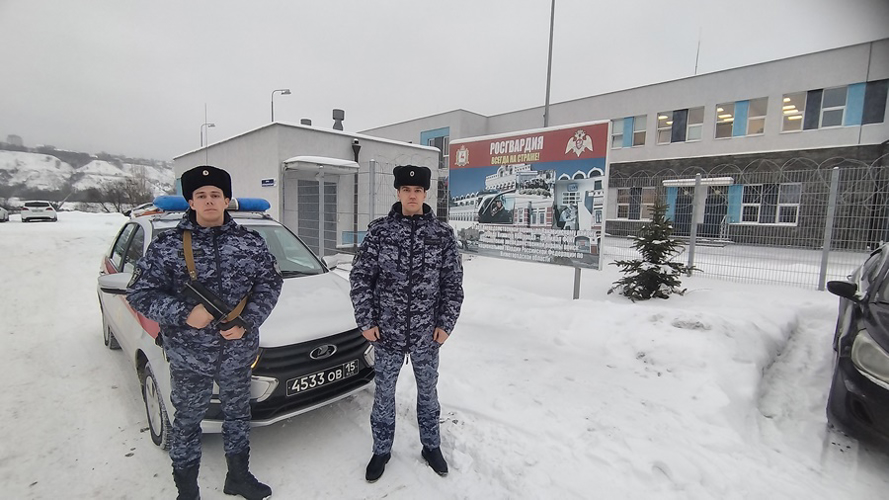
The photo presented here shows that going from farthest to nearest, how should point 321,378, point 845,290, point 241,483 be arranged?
1. point 845,290
2. point 321,378
3. point 241,483

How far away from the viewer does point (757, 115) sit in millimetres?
18922

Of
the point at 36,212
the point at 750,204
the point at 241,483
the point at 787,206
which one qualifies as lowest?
the point at 241,483

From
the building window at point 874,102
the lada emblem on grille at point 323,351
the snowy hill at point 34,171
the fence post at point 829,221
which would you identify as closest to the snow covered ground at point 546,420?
the lada emblem on grille at point 323,351

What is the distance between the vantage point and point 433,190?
13391 millimetres

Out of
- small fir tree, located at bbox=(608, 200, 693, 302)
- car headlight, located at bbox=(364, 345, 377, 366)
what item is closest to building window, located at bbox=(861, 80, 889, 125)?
small fir tree, located at bbox=(608, 200, 693, 302)

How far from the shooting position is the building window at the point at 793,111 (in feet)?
58.6

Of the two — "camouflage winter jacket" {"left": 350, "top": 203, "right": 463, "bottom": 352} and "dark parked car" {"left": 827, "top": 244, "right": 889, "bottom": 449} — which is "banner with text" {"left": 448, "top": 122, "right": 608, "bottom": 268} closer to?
"dark parked car" {"left": 827, "top": 244, "right": 889, "bottom": 449}

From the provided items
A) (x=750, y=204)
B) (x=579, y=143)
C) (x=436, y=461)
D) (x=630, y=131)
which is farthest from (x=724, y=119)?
(x=436, y=461)

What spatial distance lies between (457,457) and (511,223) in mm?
4650

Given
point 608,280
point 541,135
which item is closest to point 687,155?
point 608,280

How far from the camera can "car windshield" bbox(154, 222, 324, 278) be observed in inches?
156

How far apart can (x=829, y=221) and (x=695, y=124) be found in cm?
1592

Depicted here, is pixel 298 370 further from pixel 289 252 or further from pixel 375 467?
pixel 289 252

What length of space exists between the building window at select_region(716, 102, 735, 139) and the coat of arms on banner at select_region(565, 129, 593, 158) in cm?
1862
